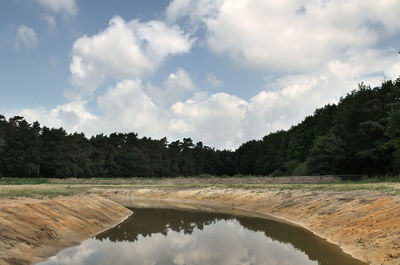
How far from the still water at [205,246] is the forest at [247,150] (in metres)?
34.0

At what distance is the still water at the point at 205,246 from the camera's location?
16031mm

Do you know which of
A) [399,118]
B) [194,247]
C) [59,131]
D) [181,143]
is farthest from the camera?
[181,143]

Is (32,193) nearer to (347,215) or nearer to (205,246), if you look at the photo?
(205,246)

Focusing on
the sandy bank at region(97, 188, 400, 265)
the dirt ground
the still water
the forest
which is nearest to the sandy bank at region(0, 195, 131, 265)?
the dirt ground

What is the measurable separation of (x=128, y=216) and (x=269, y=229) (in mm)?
15371

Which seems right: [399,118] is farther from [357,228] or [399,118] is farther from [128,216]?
[128,216]

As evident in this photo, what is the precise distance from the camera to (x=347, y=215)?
817 inches

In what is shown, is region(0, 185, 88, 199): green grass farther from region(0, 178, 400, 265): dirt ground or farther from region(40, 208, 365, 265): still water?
region(40, 208, 365, 265): still water

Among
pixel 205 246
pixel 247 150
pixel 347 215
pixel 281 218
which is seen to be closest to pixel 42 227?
pixel 205 246

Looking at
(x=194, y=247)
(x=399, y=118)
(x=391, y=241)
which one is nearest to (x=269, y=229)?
(x=194, y=247)

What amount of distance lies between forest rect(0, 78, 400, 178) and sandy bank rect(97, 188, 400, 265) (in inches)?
982

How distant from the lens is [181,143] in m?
166

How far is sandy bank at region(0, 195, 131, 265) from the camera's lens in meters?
14.7

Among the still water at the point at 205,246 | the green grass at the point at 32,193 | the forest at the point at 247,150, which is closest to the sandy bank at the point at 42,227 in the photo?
the still water at the point at 205,246
